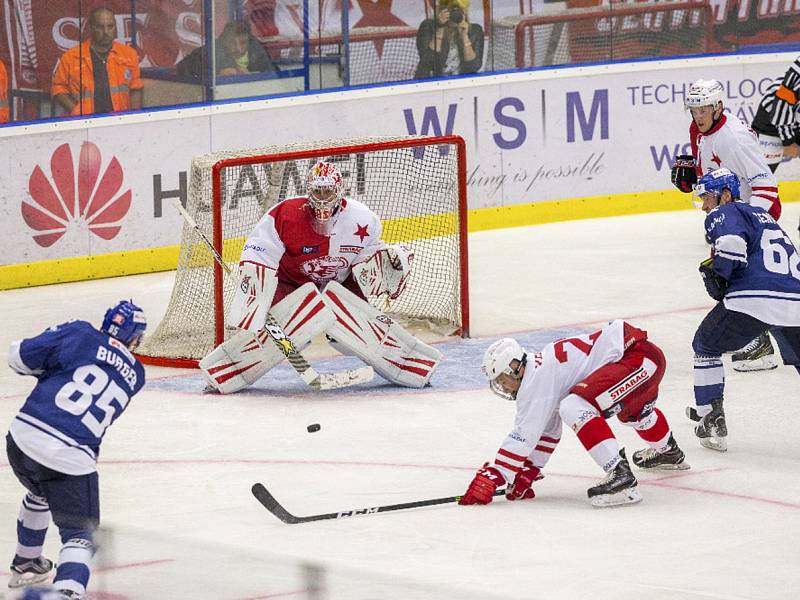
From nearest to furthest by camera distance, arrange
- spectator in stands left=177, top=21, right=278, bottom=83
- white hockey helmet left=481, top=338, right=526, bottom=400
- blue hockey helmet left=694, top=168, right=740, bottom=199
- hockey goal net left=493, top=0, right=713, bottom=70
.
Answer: white hockey helmet left=481, top=338, right=526, bottom=400 → blue hockey helmet left=694, top=168, right=740, bottom=199 → spectator in stands left=177, top=21, right=278, bottom=83 → hockey goal net left=493, top=0, right=713, bottom=70

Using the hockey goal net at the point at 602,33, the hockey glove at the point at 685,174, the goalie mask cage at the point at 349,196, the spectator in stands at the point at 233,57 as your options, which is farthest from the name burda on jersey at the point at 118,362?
the hockey goal net at the point at 602,33

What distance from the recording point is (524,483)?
229 inches

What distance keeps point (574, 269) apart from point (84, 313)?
2949 millimetres

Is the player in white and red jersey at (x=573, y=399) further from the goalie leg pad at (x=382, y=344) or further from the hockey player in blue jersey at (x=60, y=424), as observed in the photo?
the goalie leg pad at (x=382, y=344)

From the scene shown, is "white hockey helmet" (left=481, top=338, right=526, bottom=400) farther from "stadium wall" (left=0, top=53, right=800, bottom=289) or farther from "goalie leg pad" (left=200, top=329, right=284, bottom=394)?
"stadium wall" (left=0, top=53, right=800, bottom=289)

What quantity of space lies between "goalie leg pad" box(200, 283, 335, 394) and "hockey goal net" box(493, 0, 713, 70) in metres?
4.54

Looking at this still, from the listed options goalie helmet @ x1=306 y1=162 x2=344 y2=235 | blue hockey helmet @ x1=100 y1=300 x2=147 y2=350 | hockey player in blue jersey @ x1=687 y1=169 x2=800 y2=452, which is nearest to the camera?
blue hockey helmet @ x1=100 y1=300 x2=147 y2=350

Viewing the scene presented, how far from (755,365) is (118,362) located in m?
3.84

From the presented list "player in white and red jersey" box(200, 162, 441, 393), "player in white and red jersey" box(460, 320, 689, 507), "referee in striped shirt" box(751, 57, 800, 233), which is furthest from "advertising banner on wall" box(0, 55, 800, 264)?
"player in white and red jersey" box(460, 320, 689, 507)

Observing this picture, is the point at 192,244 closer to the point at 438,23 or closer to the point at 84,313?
the point at 84,313

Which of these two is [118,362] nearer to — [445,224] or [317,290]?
[317,290]

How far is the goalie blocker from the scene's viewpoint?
7.50 m

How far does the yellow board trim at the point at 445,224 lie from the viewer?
32.5 ft

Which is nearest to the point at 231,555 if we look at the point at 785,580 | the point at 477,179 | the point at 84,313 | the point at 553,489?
the point at 785,580
